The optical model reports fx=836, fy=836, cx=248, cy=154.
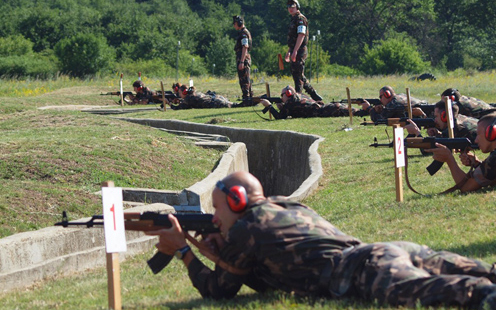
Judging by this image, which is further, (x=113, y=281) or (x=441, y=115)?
(x=441, y=115)

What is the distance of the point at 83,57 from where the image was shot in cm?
6162

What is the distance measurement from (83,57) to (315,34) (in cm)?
3299

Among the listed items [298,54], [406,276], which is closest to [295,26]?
[298,54]

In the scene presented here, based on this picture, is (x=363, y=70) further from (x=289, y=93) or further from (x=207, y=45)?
(x=289, y=93)

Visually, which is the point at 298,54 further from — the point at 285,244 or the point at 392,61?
the point at 392,61

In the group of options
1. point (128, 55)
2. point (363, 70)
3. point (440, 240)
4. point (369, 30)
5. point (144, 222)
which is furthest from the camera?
point (369, 30)

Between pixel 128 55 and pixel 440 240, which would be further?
pixel 128 55

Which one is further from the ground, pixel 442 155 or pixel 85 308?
pixel 442 155

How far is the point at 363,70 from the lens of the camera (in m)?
71.7

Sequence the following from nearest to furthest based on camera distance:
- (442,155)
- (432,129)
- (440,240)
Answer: (440,240) < (442,155) < (432,129)

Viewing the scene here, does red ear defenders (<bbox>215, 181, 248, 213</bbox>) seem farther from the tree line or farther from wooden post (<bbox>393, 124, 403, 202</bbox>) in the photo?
the tree line

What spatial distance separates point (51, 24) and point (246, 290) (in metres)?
79.5

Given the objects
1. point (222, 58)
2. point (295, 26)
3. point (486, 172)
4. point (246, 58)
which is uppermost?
point (295, 26)

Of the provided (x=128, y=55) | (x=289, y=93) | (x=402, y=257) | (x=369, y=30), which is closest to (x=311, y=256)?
(x=402, y=257)
